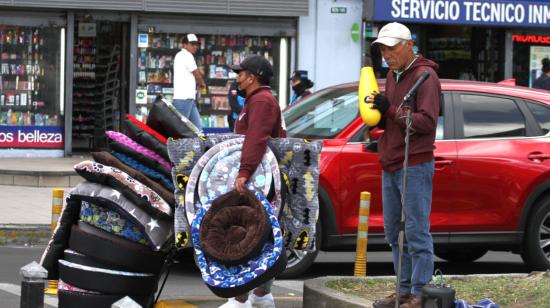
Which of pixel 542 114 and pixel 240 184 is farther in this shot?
pixel 542 114

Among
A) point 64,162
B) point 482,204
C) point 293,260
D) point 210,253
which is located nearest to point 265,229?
point 210,253

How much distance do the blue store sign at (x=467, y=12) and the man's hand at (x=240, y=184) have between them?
13.8 meters

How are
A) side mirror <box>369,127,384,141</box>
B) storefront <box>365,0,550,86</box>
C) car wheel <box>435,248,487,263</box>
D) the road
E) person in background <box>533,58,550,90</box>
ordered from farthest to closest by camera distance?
storefront <box>365,0,550,86</box>, person in background <box>533,58,550,90</box>, car wheel <box>435,248,487,263</box>, side mirror <box>369,127,384,141</box>, the road

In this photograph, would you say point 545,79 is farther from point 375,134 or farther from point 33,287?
point 33,287

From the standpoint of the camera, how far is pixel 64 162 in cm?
1848

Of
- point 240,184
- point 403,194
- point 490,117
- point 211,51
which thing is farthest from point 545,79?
point 240,184

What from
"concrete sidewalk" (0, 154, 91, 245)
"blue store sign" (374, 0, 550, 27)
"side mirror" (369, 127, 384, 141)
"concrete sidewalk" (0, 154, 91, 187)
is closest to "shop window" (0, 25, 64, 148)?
"concrete sidewalk" (0, 154, 91, 245)

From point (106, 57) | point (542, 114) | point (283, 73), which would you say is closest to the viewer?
point (542, 114)

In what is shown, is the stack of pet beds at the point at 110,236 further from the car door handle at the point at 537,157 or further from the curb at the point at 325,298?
the car door handle at the point at 537,157

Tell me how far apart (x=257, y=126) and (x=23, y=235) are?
5799 mm

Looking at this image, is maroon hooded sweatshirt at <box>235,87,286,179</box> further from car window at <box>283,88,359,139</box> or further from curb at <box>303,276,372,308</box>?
car window at <box>283,88,359,139</box>

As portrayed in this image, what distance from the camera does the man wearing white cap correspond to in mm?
7359

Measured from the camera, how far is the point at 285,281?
10.2 m

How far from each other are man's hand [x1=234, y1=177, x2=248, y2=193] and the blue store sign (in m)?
13.8
